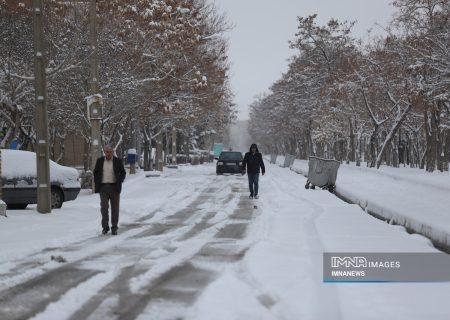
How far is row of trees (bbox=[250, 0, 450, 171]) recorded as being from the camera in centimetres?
2283

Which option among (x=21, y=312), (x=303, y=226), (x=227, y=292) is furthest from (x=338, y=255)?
(x=21, y=312)

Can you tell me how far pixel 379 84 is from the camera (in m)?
37.2

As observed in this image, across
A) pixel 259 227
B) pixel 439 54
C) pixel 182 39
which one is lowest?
pixel 259 227

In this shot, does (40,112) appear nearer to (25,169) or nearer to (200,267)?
(25,169)

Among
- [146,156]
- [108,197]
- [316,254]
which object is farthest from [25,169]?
[146,156]

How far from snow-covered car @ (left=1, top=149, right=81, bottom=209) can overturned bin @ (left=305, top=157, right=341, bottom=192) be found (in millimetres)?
9468

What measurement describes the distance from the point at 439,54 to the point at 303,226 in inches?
492

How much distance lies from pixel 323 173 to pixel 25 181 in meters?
11.0

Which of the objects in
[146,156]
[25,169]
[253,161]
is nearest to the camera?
[25,169]

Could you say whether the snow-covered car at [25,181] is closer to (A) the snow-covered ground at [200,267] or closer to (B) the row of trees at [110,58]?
(A) the snow-covered ground at [200,267]

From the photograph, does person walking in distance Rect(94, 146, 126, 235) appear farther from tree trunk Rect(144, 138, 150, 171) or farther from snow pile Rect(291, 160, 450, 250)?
tree trunk Rect(144, 138, 150, 171)

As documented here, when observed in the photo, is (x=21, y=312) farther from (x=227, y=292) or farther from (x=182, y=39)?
(x=182, y=39)

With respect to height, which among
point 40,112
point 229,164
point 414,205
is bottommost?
point 414,205

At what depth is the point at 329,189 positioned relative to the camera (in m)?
21.2
